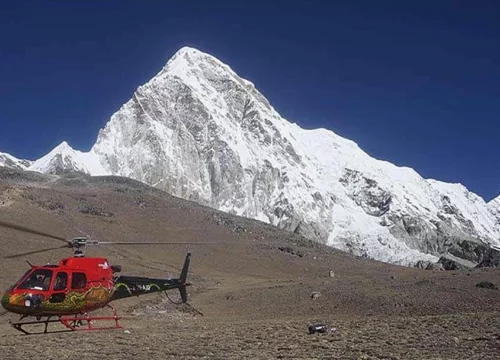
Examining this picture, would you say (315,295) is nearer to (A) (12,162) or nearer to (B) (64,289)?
(B) (64,289)

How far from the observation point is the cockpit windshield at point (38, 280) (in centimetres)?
1923

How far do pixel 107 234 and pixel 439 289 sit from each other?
51417 mm

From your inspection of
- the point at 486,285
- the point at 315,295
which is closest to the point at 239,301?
the point at 315,295

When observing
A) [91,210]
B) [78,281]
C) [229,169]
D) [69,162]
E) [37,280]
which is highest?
[229,169]

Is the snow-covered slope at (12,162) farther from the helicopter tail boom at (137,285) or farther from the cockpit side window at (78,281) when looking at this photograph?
the cockpit side window at (78,281)

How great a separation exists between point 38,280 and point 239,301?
18.3 m

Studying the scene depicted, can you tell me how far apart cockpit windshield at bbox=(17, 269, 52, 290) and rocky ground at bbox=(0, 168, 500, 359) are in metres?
1.73

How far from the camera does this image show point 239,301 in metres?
36.2

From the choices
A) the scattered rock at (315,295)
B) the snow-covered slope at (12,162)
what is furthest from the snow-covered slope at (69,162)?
the scattered rock at (315,295)

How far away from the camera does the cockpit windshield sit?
757 inches

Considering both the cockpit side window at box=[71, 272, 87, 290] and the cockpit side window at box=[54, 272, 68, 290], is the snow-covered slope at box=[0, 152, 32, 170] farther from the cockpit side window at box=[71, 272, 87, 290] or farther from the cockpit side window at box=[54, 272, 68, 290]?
the cockpit side window at box=[54, 272, 68, 290]

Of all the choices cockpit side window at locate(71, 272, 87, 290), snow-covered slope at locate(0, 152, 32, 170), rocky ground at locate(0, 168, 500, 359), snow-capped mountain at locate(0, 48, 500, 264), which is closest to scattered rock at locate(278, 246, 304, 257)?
rocky ground at locate(0, 168, 500, 359)

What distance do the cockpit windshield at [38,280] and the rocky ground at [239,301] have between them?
5.68 feet

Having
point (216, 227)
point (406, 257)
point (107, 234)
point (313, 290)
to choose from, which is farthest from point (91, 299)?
point (406, 257)
